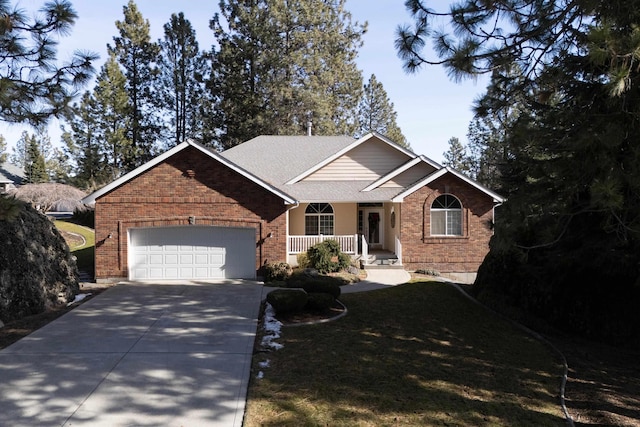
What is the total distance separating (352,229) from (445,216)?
166 inches

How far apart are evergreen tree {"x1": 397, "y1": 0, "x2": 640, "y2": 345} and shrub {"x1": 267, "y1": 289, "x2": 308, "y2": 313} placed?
5.03 meters

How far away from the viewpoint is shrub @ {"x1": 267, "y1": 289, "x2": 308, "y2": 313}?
11.1 m

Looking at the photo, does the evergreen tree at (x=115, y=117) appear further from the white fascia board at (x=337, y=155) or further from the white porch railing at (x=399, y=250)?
the white porch railing at (x=399, y=250)

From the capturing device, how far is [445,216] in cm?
1970

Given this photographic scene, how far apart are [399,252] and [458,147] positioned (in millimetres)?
37011

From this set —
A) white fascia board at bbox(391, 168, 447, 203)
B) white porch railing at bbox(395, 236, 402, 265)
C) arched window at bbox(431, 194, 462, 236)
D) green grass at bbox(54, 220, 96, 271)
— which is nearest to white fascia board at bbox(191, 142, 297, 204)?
white fascia board at bbox(391, 168, 447, 203)

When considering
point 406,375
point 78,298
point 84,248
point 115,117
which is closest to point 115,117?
point 115,117

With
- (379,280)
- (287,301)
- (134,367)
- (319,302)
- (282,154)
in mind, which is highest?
(282,154)

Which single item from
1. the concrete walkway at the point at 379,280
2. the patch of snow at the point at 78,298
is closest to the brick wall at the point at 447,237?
the concrete walkway at the point at 379,280

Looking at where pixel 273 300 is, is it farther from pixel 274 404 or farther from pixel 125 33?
pixel 125 33

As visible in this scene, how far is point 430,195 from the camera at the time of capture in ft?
63.9

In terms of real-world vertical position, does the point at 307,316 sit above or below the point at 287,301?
below

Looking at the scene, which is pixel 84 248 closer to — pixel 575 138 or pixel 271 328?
pixel 271 328

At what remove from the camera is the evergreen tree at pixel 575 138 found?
6.07m
